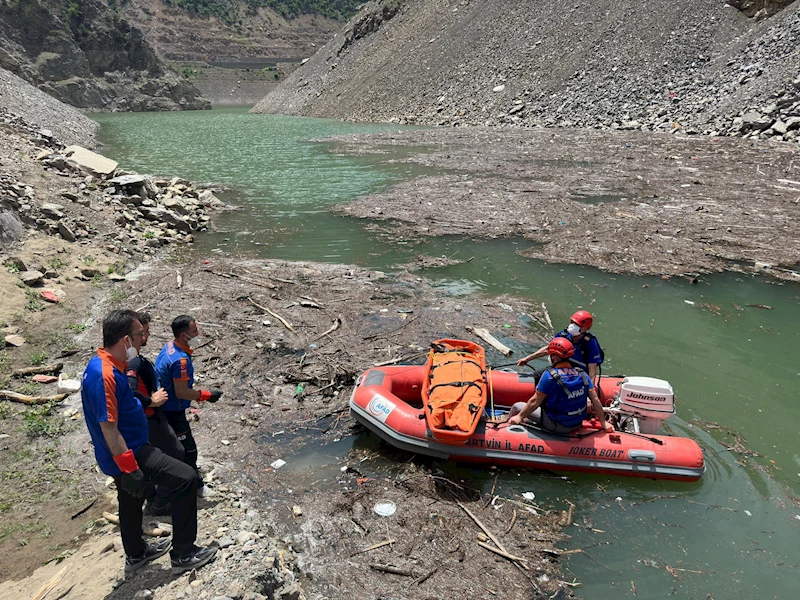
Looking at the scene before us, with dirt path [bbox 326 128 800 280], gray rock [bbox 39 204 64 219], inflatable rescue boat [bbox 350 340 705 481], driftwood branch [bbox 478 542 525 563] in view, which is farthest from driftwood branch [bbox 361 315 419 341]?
gray rock [bbox 39 204 64 219]

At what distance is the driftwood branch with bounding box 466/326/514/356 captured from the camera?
7840mm

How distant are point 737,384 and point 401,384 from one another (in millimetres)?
4637

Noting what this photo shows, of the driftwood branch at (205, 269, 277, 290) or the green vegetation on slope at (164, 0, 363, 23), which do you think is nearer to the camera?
the driftwood branch at (205, 269, 277, 290)

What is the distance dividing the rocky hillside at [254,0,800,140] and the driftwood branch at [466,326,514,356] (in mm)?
24435

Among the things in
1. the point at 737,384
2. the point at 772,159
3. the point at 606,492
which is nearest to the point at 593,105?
the point at 772,159

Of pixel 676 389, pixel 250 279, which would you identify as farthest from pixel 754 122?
pixel 250 279

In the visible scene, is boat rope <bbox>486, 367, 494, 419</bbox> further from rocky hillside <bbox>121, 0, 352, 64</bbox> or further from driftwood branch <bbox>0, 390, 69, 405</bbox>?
rocky hillside <bbox>121, 0, 352, 64</bbox>

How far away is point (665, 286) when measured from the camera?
1012 centimetres

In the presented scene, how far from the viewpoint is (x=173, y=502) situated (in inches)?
143

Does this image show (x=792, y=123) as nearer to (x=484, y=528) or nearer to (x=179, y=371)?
(x=484, y=528)

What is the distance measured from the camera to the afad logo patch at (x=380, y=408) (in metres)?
5.82

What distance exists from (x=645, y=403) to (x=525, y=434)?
1.40 m

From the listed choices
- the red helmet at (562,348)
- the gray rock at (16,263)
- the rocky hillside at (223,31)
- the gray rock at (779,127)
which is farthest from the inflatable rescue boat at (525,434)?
the rocky hillside at (223,31)

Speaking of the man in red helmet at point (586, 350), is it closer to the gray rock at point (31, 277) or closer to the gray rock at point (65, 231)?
the gray rock at point (31, 277)
